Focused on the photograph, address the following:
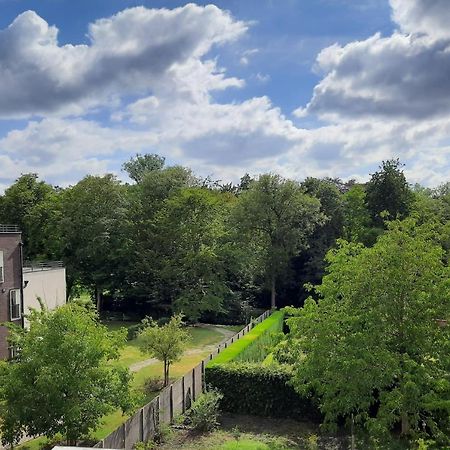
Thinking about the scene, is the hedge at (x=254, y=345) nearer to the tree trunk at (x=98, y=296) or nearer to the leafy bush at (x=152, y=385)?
the leafy bush at (x=152, y=385)

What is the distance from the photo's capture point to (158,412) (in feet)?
61.4

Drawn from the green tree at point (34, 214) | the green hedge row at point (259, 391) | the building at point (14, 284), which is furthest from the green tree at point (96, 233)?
the green hedge row at point (259, 391)

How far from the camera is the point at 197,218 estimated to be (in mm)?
44594

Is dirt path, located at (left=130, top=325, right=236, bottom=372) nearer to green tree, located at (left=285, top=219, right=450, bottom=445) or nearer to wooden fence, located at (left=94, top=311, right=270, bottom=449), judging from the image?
wooden fence, located at (left=94, top=311, right=270, bottom=449)

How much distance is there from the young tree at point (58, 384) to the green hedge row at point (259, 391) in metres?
6.97

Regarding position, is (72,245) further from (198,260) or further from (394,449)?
(394,449)

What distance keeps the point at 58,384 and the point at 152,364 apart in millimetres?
15882

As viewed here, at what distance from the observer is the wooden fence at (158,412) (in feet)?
52.1

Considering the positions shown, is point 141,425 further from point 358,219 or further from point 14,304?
point 358,219

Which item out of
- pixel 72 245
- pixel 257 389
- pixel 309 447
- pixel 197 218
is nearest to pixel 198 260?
pixel 197 218

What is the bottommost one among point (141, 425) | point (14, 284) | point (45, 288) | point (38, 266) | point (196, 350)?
point (196, 350)

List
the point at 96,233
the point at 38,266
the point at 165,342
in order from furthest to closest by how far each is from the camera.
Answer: the point at 96,233 → the point at 38,266 → the point at 165,342

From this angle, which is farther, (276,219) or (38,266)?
(276,219)

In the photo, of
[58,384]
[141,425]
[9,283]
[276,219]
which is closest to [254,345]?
[141,425]
